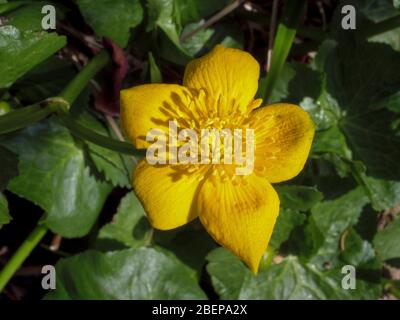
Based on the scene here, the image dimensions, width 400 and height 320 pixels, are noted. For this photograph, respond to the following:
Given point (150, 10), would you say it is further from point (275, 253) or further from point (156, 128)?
point (275, 253)

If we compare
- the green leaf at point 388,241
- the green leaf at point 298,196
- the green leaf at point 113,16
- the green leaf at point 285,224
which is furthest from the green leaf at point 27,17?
the green leaf at point 388,241

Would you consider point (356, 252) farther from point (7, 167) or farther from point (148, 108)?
point (7, 167)

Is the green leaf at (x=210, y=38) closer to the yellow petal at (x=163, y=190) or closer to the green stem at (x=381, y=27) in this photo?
the green stem at (x=381, y=27)

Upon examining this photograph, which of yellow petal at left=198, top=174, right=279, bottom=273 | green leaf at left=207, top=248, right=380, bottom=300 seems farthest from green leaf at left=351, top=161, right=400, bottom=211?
Answer: yellow petal at left=198, top=174, right=279, bottom=273

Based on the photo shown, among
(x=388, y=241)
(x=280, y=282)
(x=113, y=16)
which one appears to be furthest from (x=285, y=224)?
(x=113, y=16)
